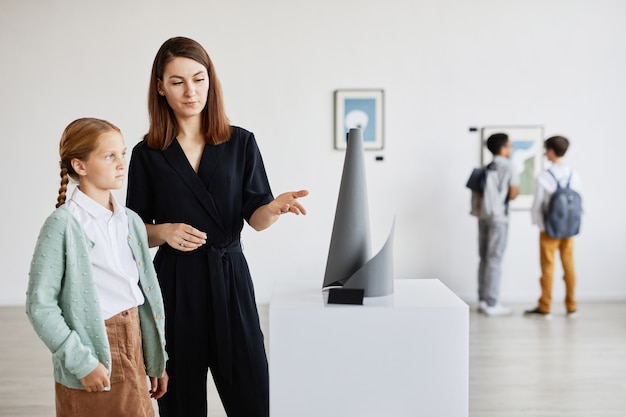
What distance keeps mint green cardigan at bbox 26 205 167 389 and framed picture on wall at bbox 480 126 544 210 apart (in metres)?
4.82

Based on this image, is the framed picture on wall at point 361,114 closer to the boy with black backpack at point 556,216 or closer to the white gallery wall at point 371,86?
the white gallery wall at point 371,86

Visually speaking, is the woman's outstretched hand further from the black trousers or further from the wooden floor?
the wooden floor

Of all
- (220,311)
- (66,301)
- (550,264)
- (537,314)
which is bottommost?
(537,314)

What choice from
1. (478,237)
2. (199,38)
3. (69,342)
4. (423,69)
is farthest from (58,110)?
(69,342)

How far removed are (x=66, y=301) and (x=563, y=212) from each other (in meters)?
4.50

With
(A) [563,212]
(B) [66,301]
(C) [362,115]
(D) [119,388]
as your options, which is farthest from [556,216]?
(B) [66,301]

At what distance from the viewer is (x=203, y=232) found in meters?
1.88

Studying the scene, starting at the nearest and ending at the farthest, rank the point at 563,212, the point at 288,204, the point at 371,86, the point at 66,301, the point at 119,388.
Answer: the point at 66,301 → the point at 119,388 → the point at 288,204 → the point at 563,212 → the point at 371,86

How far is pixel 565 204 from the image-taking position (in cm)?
527

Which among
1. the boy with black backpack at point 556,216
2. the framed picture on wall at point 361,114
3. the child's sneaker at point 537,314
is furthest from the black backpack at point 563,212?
the framed picture on wall at point 361,114

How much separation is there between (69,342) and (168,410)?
513mm

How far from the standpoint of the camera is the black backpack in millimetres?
5270

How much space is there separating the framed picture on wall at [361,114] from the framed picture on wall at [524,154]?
37.2 inches

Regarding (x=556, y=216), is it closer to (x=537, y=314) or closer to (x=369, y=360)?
(x=537, y=314)
